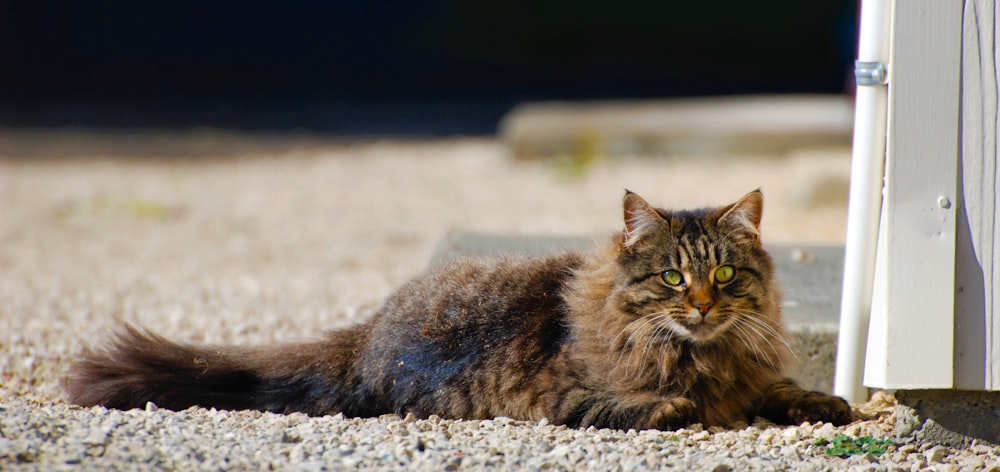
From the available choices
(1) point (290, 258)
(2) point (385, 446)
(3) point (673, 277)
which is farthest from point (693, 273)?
(1) point (290, 258)

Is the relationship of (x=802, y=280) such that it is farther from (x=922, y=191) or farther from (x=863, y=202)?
(x=922, y=191)

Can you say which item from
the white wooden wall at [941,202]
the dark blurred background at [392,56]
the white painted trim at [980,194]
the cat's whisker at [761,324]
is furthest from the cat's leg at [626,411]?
the dark blurred background at [392,56]

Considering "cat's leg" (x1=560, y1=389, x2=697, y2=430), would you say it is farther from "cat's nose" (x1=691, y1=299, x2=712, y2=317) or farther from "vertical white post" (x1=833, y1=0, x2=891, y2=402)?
"vertical white post" (x1=833, y1=0, x2=891, y2=402)

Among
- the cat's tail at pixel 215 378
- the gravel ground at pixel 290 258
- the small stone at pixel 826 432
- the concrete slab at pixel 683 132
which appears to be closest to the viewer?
the gravel ground at pixel 290 258

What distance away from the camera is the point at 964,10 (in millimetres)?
2791

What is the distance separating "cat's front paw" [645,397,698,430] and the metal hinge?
39.4 inches

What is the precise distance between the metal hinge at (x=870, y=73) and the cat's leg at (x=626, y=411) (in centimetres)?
100

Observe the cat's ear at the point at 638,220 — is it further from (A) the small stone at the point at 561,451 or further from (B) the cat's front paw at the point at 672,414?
(A) the small stone at the point at 561,451

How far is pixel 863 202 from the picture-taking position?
319 centimetres

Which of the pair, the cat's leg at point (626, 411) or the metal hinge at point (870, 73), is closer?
the metal hinge at point (870, 73)

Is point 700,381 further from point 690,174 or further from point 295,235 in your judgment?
point 690,174

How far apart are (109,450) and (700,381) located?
1.61 metres

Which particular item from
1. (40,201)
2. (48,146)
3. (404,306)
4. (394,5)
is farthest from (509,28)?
(404,306)

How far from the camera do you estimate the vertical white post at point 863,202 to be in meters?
3.03
